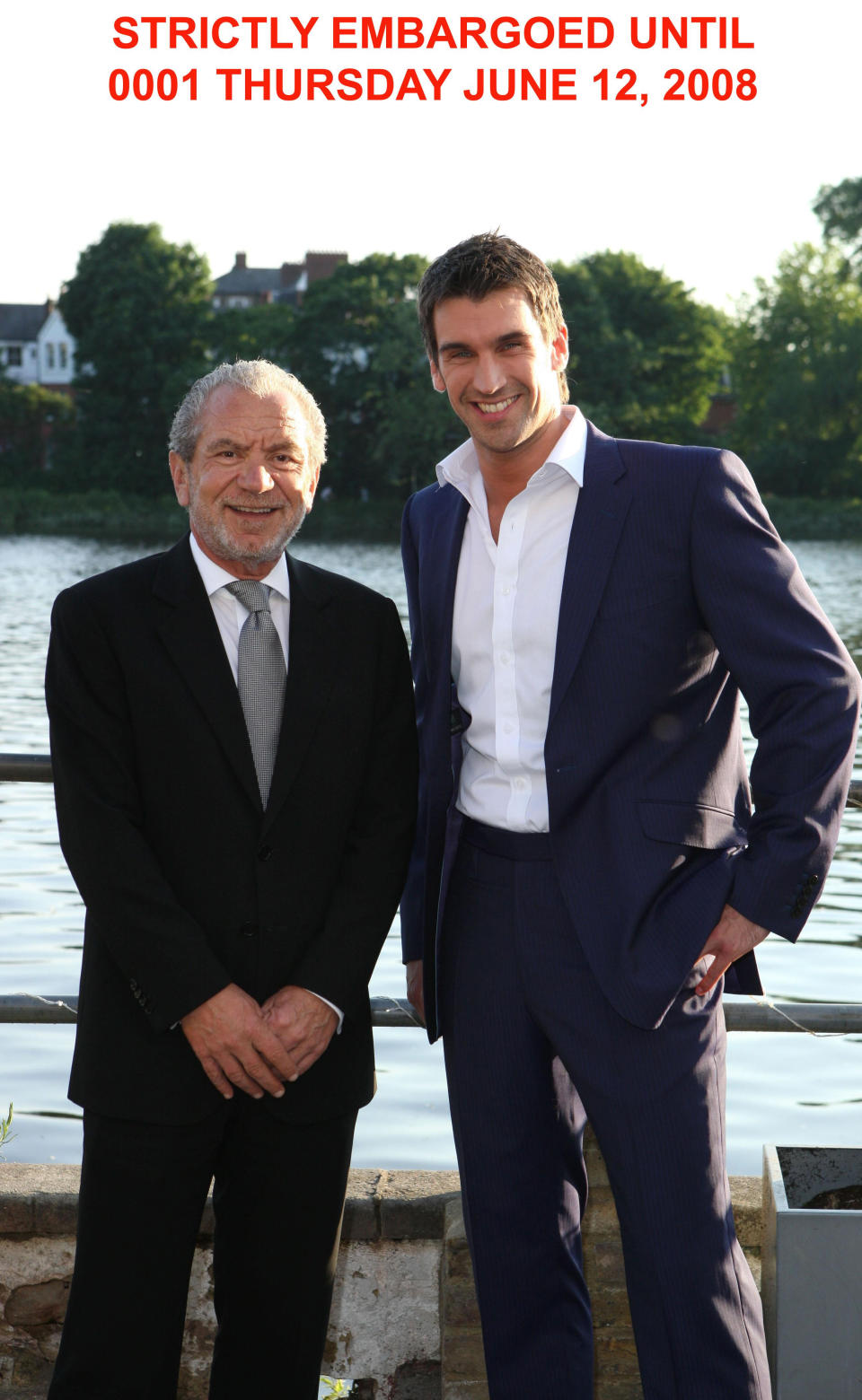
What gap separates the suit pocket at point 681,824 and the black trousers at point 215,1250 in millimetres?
699

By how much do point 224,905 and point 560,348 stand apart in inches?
44.6

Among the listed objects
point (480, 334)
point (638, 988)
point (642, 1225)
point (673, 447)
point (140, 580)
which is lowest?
point (642, 1225)

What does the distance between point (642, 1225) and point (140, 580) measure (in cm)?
131

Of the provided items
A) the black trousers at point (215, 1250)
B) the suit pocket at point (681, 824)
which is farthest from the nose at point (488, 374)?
the black trousers at point (215, 1250)

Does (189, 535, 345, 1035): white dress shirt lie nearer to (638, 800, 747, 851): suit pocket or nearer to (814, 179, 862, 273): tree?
(638, 800, 747, 851): suit pocket

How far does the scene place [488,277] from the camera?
117 inches

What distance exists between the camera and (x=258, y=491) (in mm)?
2916

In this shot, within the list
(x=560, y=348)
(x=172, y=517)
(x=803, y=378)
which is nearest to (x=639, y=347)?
(x=803, y=378)

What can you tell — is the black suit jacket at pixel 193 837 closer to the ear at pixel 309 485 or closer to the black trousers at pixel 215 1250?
→ the black trousers at pixel 215 1250

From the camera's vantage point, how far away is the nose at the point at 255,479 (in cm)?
291

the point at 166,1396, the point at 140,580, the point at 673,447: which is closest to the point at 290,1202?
the point at 166,1396

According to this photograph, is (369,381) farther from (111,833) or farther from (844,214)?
(111,833)

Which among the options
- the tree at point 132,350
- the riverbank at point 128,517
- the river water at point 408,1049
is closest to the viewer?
the river water at point 408,1049

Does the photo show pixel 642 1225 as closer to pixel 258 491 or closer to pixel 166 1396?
pixel 166 1396
